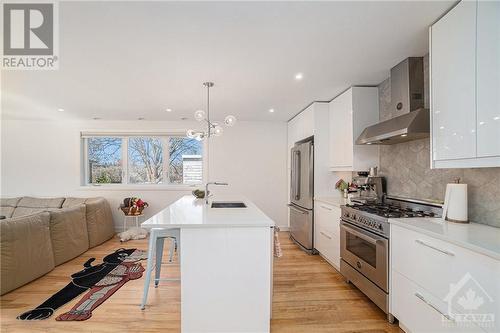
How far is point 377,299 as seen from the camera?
215 centimetres

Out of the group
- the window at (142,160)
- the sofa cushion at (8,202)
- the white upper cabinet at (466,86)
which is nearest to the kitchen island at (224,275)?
the white upper cabinet at (466,86)

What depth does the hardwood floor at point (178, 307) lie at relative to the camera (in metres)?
1.99

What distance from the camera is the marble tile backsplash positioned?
1763 millimetres

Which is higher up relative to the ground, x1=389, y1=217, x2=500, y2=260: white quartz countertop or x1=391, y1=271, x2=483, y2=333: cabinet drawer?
x1=389, y1=217, x2=500, y2=260: white quartz countertop

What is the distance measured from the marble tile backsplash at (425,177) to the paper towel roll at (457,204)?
0.13m

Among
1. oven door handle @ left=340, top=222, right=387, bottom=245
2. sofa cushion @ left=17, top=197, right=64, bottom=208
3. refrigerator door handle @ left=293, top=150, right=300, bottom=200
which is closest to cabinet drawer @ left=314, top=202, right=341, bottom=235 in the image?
oven door handle @ left=340, top=222, right=387, bottom=245

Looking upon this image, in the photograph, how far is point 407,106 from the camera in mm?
2311

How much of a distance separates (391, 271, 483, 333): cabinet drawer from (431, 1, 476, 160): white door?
98cm

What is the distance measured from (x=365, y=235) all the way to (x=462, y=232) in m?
0.81

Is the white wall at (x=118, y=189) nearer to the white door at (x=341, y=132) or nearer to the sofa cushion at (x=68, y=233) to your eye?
the sofa cushion at (x=68, y=233)

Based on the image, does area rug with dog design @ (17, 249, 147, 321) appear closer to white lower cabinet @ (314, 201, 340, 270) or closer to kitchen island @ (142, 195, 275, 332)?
kitchen island @ (142, 195, 275, 332)

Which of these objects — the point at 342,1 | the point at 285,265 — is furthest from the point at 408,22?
the point at 285,265

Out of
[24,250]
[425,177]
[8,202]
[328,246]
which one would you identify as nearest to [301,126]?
[328,246]

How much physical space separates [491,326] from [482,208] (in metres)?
0.91
